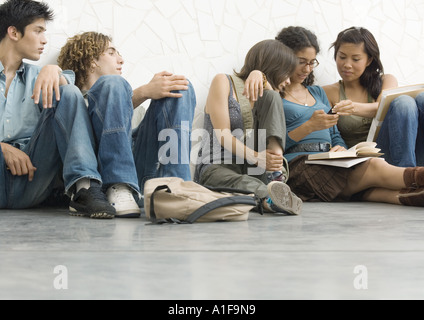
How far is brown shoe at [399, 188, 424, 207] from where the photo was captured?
223 centimetres

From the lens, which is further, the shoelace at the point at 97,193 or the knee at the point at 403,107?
the knee at the point at 403,107

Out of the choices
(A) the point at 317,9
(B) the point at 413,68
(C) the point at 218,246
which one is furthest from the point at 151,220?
(B) the point at 413,68

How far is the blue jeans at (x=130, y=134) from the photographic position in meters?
1.87

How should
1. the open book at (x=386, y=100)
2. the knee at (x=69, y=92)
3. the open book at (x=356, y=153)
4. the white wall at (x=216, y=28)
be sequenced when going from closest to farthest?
the knee at (x=69, y=92) → the open book at (x=356, y=153) → the open book at (x=386, y=100) → the white wall at (x=216, y=28)

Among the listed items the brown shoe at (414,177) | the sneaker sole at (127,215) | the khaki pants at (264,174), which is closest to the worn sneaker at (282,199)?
the khaki pants at (264,174)

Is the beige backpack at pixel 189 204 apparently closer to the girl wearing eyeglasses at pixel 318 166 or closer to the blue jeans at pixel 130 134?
the blue jeans at pixel 130 134

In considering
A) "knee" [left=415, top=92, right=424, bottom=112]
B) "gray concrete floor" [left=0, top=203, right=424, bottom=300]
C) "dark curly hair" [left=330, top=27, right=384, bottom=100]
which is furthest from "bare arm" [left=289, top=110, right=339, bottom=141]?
"gray concrete floor" [left=0, top=203, right=424, bottom=300]

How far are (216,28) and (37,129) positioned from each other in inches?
58.1

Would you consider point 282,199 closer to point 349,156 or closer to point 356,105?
point 349,156

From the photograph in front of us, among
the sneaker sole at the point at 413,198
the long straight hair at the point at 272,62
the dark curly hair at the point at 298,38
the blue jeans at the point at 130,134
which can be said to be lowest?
the sneaker sole at the point at 413,198

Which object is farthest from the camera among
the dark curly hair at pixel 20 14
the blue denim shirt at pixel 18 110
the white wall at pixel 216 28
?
the white wall at pixel 216 28
